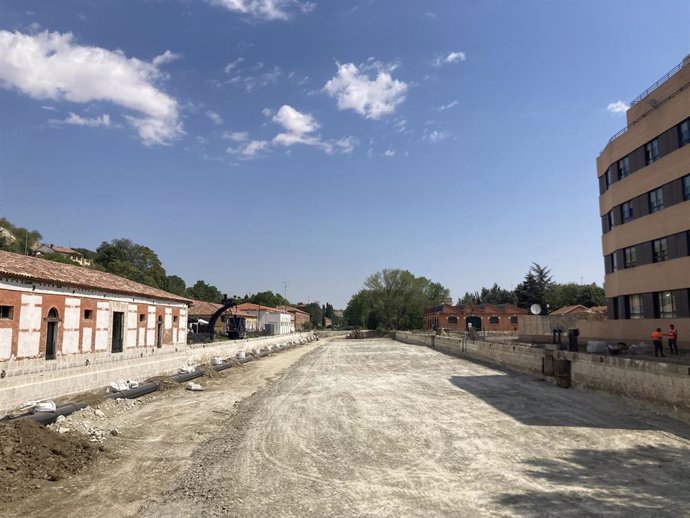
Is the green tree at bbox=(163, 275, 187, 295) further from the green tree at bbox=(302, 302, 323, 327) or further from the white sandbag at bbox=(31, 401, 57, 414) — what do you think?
the white sandbag at bbox=(31, 401, 57, 414)

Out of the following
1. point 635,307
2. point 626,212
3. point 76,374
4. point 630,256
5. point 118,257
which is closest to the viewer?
point 76,374

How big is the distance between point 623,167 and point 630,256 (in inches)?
244

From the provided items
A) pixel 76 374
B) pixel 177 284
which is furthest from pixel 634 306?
pixel 177 284

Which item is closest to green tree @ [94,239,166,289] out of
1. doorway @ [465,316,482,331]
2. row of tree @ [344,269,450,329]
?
row of tree @ [344,269,450,329]

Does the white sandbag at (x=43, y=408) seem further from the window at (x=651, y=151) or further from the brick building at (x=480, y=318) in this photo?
the brick building at (x=480, y=318)

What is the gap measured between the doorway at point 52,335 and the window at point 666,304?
32.7m

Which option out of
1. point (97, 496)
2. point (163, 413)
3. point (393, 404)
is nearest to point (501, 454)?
Result: point (393, 404)

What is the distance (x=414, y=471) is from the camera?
958cm

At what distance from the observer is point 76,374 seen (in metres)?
17.1

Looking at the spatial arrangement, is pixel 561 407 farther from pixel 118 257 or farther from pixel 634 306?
pixel 118 257

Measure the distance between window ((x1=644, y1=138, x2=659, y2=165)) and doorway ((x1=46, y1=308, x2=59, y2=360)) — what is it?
3434cm

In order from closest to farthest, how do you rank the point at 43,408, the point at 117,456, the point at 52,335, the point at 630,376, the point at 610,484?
1. the point at 610,484
2. the point at 117,456
3. the point at 43,408
4. the point at 630,376
5. the point at 52,335

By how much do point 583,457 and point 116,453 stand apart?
10.6 metres

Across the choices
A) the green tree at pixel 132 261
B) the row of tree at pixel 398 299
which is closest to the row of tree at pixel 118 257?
the green tree at pixel 132 261
